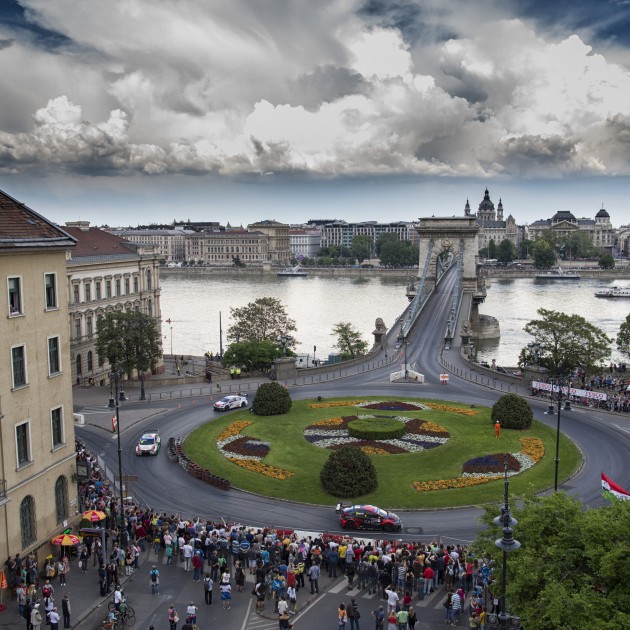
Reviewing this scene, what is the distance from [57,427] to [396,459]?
16005 millimetres

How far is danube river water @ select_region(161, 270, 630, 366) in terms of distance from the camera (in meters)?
89.8

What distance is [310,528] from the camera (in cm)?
2684

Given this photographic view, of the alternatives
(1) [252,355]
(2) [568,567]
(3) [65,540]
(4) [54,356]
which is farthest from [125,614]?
(1) [252,355]

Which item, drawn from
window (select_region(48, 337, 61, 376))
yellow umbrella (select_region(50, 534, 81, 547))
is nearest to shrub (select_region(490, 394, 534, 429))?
window (select_region(48, 337, 61, 376))

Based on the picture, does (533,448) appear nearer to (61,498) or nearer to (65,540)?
(61,498)

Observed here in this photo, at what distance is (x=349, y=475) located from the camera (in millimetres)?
29828

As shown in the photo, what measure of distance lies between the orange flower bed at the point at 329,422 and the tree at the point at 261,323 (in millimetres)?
26051

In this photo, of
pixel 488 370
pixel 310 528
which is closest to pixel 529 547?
pixel 310 528

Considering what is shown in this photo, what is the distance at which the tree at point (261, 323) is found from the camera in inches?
2648

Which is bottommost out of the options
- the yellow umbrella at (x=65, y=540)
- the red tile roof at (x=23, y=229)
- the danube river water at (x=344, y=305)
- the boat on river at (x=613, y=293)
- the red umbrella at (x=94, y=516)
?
the danube river water at (x=344, y=305)

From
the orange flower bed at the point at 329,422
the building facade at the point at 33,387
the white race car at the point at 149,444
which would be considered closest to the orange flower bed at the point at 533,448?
the orange flower bed at the point at 329,422

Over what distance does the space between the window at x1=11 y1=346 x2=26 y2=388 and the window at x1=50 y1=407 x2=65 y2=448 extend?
2.22 meters

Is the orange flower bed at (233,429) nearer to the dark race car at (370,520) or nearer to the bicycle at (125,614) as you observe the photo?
the dark race car at (370,520)

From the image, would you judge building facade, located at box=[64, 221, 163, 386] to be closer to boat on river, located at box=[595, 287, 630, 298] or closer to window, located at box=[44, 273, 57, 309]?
window, located at box=[44, 273, 57, 309]
